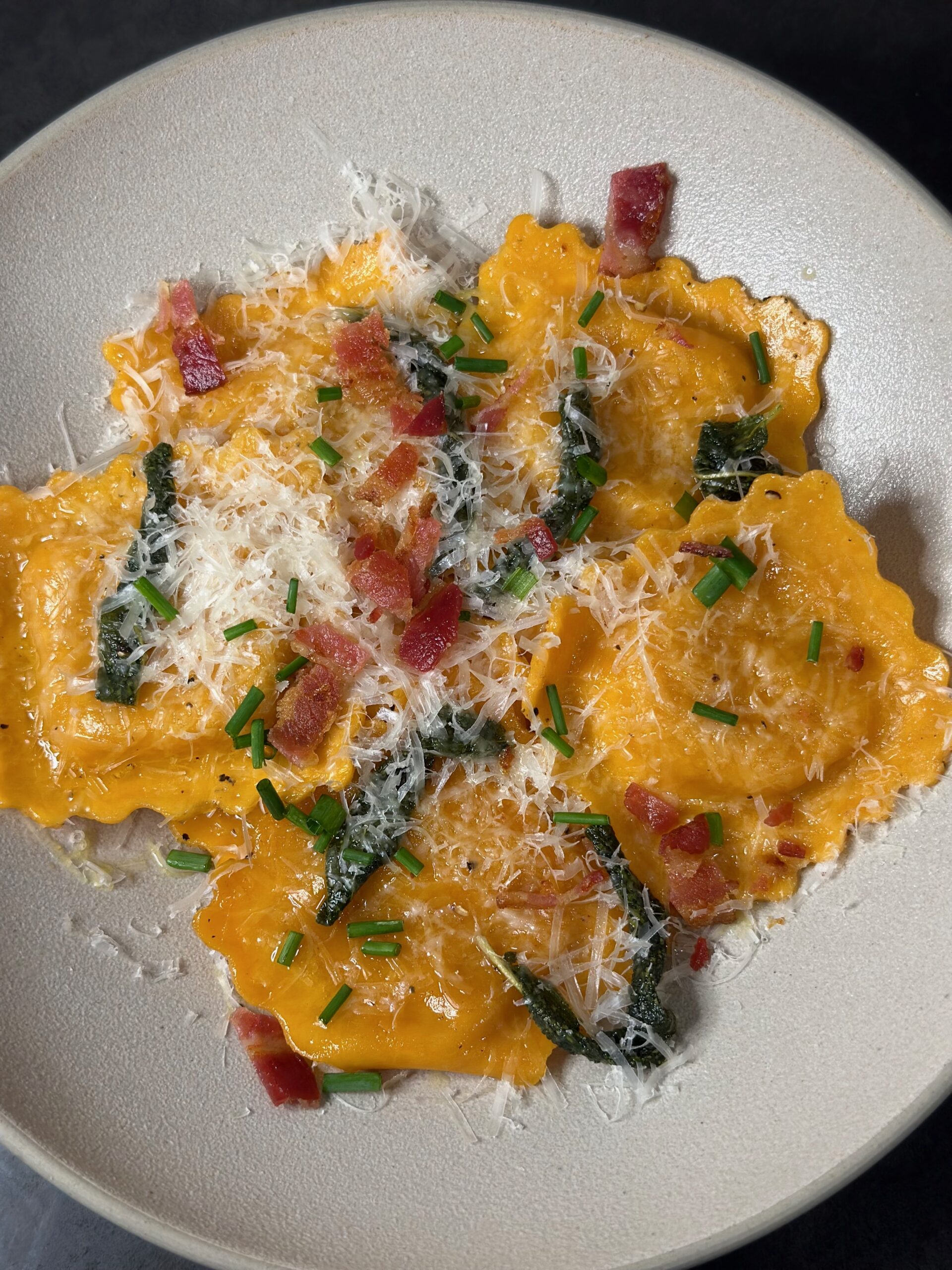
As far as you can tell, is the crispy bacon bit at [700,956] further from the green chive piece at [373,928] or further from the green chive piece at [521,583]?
the green chive piece at [521,583]

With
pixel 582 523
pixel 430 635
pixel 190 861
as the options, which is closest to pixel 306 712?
pixel 430 635

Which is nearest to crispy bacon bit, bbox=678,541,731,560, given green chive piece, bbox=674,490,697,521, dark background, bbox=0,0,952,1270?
green chive piece, bbox=674,490,697,521

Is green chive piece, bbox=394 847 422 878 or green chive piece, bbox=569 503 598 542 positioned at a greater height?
green chive piece, bbox=569 503 598 542

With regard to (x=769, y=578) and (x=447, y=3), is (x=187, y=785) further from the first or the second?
(x=447, y=3)

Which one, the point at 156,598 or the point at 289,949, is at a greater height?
the point at 156,598

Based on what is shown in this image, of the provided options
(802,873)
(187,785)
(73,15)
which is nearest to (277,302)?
(187,785)

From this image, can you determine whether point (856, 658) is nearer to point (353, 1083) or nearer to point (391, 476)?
point (391, 476)

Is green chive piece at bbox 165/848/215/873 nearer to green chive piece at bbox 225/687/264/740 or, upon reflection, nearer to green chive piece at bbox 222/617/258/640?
green chive piece at bbox 225/687/264/740
